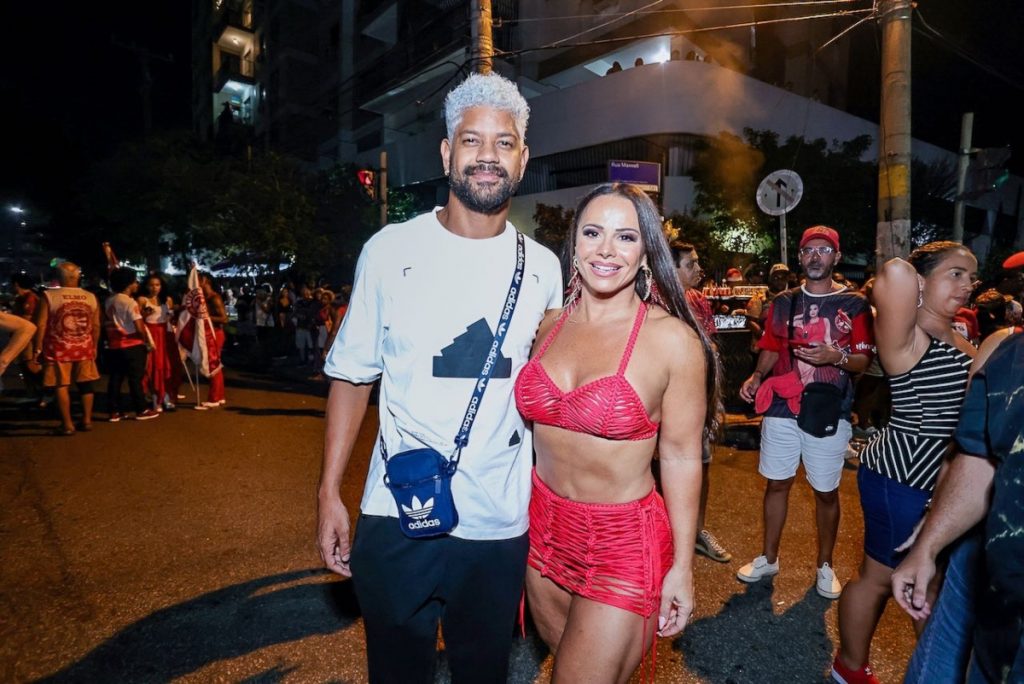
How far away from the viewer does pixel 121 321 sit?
8000 millimetres

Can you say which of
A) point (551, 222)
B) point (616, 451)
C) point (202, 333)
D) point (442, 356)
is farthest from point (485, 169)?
point (551, 222)

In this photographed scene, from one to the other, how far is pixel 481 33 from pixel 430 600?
8.71m

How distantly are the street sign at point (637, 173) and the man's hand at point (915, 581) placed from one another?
23.9 ft

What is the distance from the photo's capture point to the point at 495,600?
1865 millimetres

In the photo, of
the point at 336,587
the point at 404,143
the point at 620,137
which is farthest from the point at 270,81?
the point at 336,587

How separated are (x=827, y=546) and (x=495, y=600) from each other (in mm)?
2723

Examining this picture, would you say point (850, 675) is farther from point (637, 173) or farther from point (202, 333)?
point (202, 333)

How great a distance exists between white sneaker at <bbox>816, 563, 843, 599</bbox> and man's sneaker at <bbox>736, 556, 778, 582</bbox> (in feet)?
0.88

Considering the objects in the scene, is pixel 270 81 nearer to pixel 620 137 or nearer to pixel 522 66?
pixel 522 66

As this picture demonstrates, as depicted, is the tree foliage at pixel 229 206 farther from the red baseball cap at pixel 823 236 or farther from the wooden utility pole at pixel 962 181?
the red baseball cap at pixel 823 236

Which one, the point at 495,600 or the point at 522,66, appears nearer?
the point at 495,600

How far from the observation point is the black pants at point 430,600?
1784 mm

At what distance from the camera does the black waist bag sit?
11.7 ft

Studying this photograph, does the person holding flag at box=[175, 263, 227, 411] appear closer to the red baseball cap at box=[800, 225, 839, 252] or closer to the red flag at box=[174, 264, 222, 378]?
the red flag at box=[174, 264, 222, 378]
